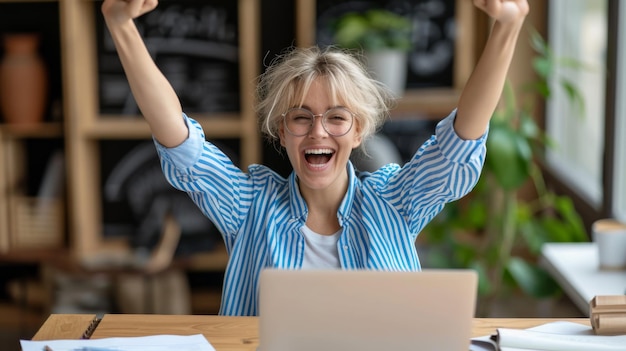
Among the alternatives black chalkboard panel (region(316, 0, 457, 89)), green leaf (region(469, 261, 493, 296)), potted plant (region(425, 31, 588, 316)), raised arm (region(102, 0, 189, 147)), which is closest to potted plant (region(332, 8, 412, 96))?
black chalkboard panel (region(316, 0, 457, 89))

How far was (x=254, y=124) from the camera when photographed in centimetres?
415

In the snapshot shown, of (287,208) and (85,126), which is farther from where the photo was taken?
(85,126)

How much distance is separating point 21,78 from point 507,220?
2.18 m

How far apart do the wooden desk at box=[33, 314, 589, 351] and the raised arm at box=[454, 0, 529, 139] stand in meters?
0.38

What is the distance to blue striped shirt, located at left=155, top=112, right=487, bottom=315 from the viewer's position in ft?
6.17

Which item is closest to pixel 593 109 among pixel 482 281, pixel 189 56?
pixel 482 281

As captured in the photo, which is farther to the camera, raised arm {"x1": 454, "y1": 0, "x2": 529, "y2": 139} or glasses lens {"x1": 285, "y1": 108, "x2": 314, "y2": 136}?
glasses lens {"x1": 285, "y1": 108, "x2": 314, "y2": 136}

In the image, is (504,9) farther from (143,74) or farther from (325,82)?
(143,74)

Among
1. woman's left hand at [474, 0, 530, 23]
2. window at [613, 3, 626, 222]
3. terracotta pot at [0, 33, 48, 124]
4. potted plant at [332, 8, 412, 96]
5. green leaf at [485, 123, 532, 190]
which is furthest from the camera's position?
terracotta pot at [0, 33, 48, 124]

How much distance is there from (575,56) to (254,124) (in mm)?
1454

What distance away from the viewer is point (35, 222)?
418 centimetres

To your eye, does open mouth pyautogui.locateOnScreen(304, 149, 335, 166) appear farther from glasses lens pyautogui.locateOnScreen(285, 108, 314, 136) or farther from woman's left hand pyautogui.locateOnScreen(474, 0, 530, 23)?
woman's left hand pyautogui.locateOnScreen(474, 0, 530, 23)

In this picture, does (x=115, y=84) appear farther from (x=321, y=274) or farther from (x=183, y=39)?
(x=321, y=274)

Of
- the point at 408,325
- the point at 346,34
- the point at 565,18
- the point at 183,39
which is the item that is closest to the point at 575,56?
the point at 565,18
